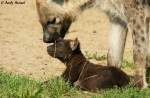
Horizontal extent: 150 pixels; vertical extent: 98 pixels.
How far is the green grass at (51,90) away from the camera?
7008 millimetres

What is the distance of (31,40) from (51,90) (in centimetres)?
342

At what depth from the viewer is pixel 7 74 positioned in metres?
7.81

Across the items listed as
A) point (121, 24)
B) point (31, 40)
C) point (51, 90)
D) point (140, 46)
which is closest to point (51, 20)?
point (121, 24)

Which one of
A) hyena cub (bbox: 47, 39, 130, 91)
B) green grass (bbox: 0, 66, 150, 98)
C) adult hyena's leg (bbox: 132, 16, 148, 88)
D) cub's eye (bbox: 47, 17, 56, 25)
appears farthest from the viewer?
cub's eye (bbox: 47, 17, 56, 25)

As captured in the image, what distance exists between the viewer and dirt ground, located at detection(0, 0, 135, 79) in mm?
8883

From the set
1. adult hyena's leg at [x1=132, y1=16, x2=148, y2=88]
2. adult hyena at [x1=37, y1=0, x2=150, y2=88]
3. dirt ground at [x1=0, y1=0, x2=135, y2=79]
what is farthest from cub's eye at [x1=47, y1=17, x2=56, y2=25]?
adult hyena's leg at [x1=132, y1=16, x2=148, y2=88]

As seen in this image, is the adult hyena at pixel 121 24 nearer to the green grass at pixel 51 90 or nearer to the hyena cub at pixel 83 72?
the hyena cub at pixel 83 72

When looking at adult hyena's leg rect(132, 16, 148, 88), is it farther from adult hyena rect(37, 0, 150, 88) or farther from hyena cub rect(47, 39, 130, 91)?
hyena cub rect(47, 39, 130, 91)

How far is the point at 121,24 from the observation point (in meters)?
8.82

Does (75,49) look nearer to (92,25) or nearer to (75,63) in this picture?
(75,63)

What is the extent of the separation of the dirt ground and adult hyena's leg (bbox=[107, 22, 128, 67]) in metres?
0.45

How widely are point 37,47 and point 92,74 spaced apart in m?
2.57

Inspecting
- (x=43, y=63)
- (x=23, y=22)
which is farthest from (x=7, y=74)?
(x=23, y=22)

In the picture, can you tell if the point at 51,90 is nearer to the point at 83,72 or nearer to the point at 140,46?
the point at 83,72
